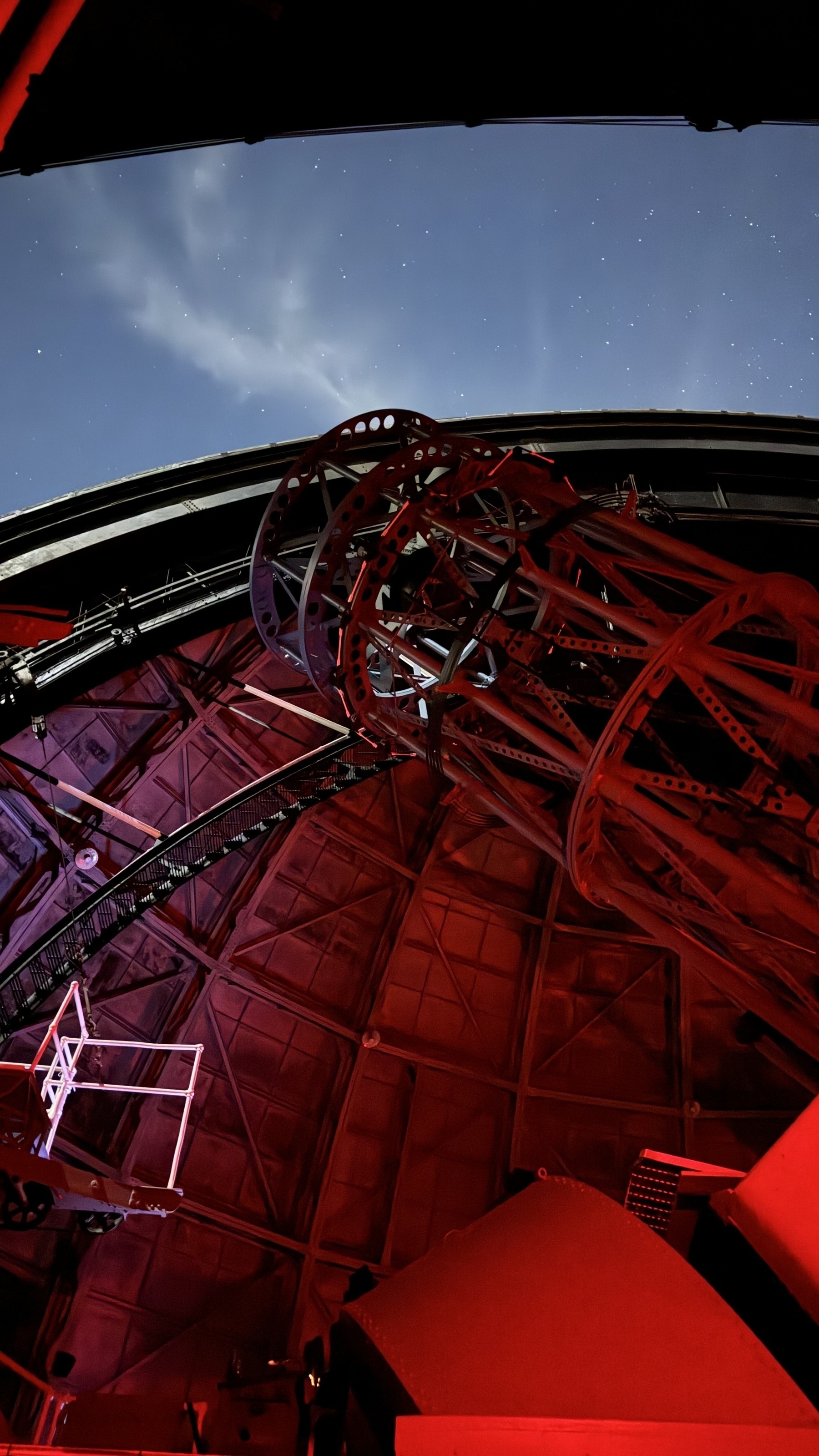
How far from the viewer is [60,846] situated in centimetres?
1540

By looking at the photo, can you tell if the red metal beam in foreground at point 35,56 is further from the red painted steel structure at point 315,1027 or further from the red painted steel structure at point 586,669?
the red painted steel structure at point 315,1027

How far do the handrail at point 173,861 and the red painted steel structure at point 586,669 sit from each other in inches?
78.2

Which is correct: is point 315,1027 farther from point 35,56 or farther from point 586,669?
Answer: point 35,56

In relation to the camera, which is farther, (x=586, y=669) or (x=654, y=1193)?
(x=586, y=669)

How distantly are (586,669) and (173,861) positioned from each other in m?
6.52

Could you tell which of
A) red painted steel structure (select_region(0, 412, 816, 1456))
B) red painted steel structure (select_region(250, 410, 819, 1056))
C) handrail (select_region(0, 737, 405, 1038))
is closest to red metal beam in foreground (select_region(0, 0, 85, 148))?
red painted steel structure (select_region(250, 410, 819, 1056))

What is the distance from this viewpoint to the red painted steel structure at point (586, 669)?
23.0 feet

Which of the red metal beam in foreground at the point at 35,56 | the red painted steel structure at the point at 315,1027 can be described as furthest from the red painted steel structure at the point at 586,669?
the red metal beam in foreground at the point at 35,56

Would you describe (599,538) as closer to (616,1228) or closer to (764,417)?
(616,1228)

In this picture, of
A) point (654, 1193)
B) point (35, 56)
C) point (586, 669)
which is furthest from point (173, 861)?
point (35, 56)

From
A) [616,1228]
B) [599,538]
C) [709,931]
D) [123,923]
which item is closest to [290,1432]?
[123,923]

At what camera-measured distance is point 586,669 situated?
12469 mm

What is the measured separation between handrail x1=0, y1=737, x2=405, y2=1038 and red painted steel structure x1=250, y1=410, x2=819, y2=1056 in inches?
78.2

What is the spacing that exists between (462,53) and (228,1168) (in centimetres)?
1773
